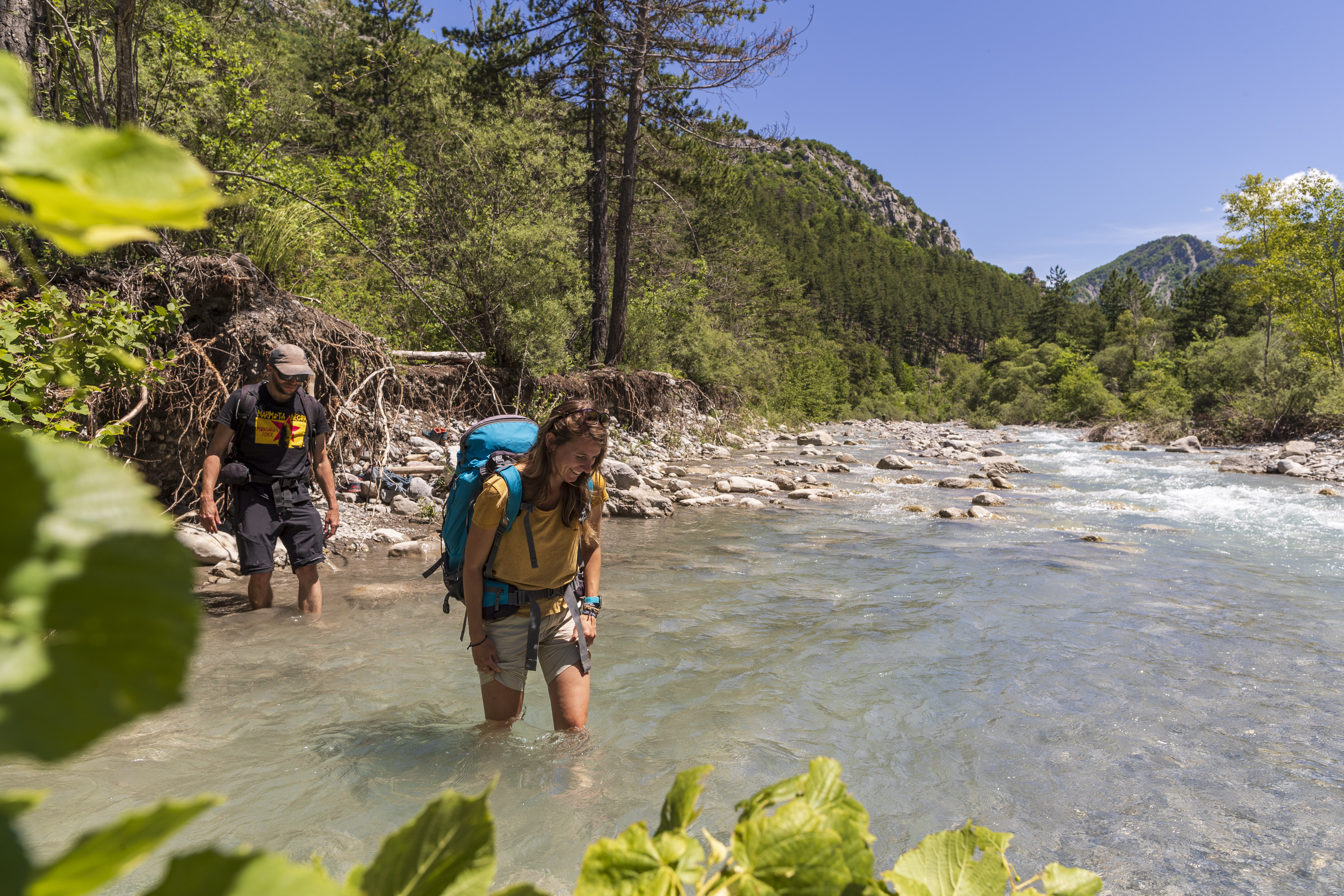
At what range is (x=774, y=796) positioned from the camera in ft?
2.77

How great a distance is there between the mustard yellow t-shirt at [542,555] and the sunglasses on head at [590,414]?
345mm

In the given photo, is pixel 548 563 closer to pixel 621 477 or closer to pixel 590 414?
pixel 590 414

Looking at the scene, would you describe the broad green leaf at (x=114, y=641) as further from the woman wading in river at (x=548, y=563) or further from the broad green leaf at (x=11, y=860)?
the woman wading in river at (x=548, y=563)

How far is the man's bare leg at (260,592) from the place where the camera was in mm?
5750

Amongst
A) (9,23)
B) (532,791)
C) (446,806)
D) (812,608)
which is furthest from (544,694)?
(9,23)

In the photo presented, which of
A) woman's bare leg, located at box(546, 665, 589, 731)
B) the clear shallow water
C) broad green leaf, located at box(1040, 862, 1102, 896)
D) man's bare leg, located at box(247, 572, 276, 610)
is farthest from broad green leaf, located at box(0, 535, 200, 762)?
man's bare leg, located at box(247, 572, 276, 610)

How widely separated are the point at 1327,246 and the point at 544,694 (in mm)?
34041

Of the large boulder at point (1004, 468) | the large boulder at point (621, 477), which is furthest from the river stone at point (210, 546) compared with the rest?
the large boulder at point (1004, 468)

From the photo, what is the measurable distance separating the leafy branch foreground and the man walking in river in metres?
5.12

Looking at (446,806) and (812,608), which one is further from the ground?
(446,806)

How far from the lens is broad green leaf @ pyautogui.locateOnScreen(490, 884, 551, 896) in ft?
1.58

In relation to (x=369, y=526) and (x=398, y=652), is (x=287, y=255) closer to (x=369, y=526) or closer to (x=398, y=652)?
(x=369, y=526)

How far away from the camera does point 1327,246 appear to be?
87.7 feet

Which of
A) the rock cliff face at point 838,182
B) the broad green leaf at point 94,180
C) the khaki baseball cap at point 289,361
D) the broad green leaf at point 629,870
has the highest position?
the rock cliff face at point 838,182
